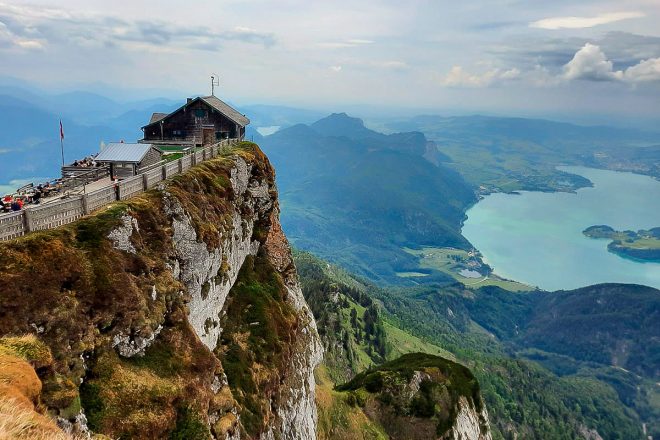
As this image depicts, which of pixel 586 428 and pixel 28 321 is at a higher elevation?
pixel 28 321

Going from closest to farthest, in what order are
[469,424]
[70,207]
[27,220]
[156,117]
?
[27,220] < [70,207] < [156,117] < [469,424]

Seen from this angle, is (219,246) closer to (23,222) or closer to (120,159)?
(120,159)

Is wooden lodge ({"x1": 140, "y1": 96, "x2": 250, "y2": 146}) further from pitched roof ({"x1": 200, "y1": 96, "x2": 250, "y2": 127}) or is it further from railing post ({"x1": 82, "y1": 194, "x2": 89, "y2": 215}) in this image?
railing post ({"x1": 82, "y1": 194, "x2": 89, "y2": 215})

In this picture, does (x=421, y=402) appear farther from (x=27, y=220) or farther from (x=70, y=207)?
(x=27, y=220)

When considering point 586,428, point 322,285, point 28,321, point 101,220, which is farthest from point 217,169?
point 586,428

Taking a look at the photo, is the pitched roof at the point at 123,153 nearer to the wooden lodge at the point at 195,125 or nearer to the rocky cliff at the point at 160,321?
the rocky cliff at the point at 160,321

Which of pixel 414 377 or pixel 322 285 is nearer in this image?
pixel 414 377

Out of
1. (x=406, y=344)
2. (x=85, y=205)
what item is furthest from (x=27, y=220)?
(x=406, y=344)

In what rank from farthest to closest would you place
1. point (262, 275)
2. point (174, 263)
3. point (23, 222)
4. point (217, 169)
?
point (262, 275) < point (217, 169) < point (174, 263) < point (23, 222)
